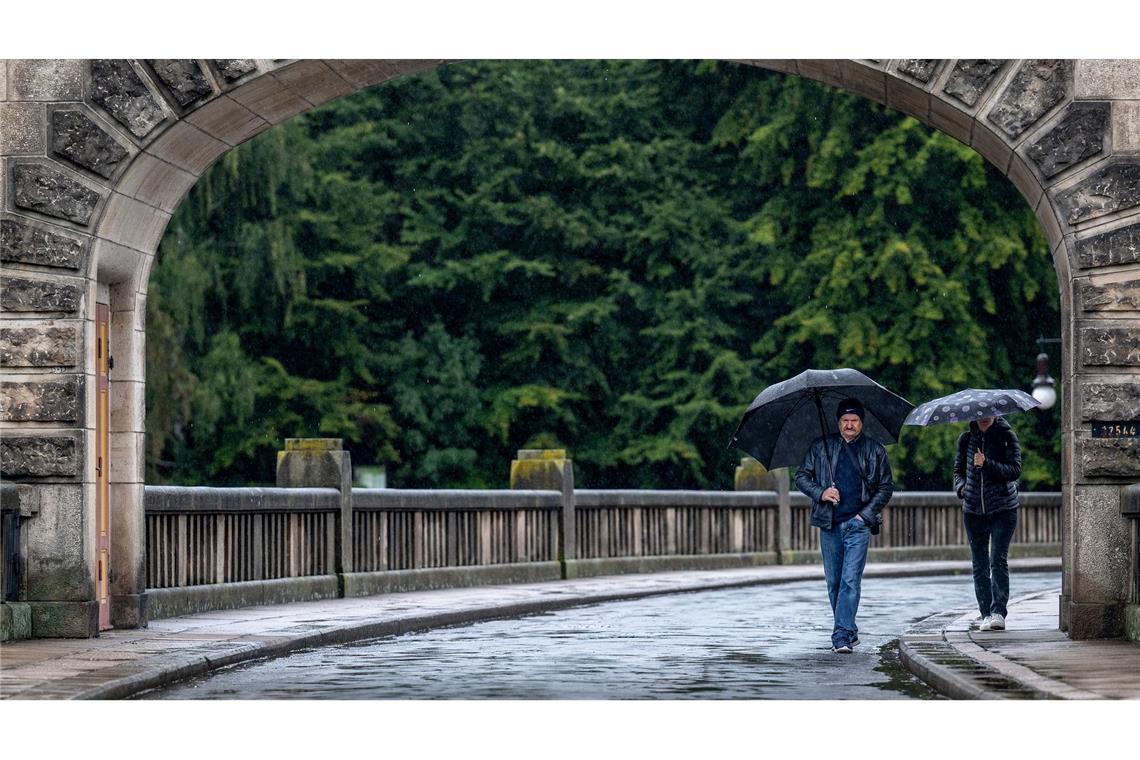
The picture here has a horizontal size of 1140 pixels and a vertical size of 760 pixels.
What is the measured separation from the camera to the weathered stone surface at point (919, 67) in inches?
497

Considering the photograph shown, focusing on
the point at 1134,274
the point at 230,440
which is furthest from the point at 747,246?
the point at 1134,274

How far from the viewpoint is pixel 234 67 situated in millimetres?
12820

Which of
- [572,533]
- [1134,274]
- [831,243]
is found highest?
[831,243]

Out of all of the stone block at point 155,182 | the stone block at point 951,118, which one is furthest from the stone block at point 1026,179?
the stone block at point 155,182

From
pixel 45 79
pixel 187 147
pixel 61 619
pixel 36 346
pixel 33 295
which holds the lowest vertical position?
pixel 61 619

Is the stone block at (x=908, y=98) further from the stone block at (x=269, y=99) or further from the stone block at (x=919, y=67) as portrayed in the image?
the stone block at (x=269, y=99)

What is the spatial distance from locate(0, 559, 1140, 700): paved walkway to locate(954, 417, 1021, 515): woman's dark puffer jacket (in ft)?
2.92

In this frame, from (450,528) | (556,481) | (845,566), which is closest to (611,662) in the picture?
(845,566)

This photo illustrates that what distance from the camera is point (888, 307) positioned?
125ft

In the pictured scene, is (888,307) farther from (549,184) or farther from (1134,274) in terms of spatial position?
(1134,274)

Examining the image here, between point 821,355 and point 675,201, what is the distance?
474 centimetres

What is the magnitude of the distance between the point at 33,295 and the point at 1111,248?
23.2 feet

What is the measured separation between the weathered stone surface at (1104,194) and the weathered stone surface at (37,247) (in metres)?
6.55

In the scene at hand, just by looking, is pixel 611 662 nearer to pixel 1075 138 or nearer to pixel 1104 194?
pixel 1104 194
